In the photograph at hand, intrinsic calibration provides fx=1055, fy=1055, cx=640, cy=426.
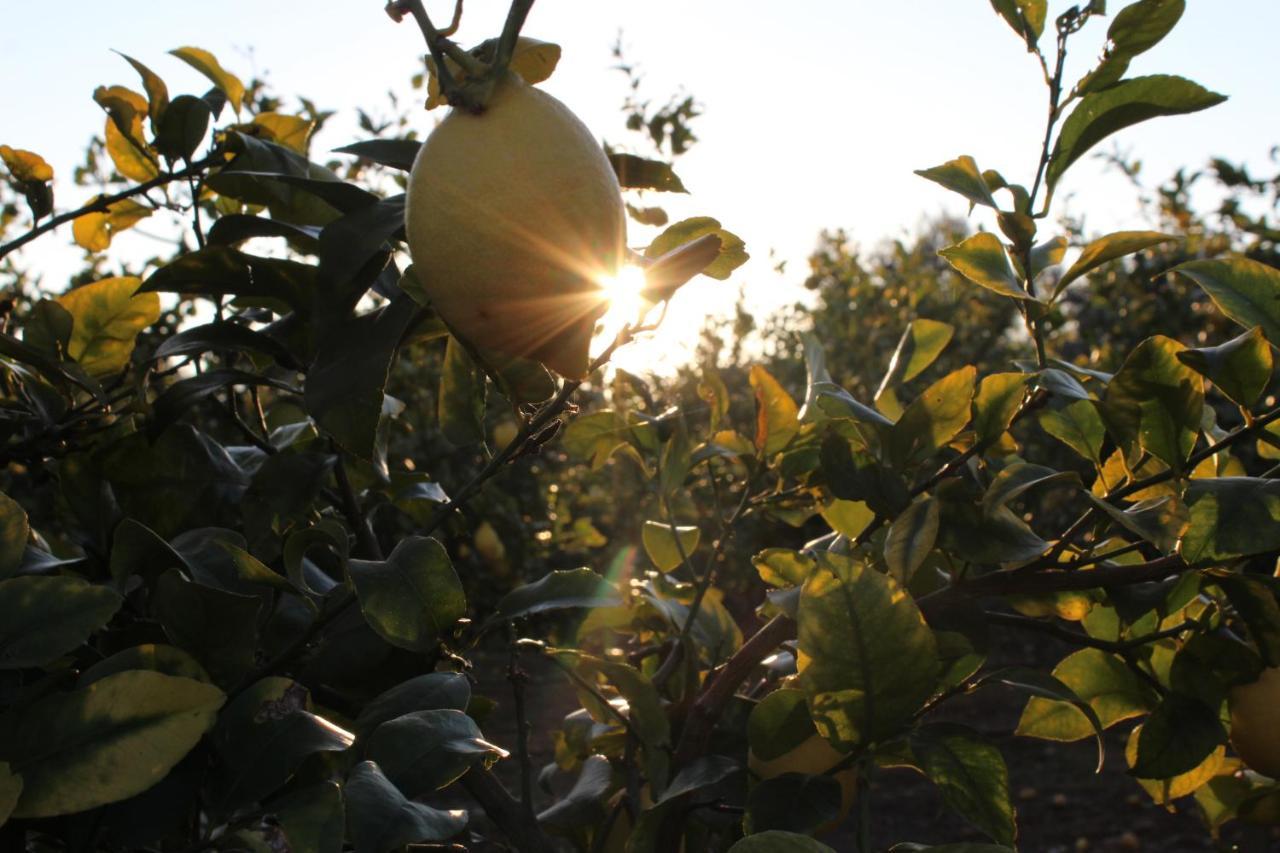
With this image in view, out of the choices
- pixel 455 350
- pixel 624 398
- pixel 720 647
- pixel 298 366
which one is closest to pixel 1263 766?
pixel 720 647

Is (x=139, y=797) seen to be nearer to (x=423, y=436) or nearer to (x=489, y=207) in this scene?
(x=489, y=207)

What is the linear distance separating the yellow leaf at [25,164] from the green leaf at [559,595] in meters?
A: 0.72

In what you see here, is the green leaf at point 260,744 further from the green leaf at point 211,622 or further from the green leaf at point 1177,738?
the green leaf at point 1177,738

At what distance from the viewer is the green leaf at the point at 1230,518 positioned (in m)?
0.76

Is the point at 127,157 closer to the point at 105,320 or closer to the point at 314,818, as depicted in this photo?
the point at 105,320

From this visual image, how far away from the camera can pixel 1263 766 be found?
0.97 m

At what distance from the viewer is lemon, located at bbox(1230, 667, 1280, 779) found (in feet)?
3.09

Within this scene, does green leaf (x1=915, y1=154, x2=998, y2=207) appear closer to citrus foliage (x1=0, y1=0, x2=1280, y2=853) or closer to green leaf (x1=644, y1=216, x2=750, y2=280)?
citrus foliage (x1=0, y1=0, x2=1280, y2=853)

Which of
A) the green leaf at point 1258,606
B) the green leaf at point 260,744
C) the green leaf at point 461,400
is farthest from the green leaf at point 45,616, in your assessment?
the green leaf at point 1258,606

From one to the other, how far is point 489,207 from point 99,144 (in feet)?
8.89

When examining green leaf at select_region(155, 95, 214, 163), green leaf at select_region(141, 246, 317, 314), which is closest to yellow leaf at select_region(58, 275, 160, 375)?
green leaf at select_region(155, 95, 214, 163)

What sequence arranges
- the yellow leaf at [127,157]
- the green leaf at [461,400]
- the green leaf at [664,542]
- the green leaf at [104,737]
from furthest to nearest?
the green leaf at [664,542] → the yellow leaf at [127,157] → the green leaf at [461,400] → the green leaf at [104,737]

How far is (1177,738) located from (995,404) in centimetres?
35

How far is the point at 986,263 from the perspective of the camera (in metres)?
0.93
